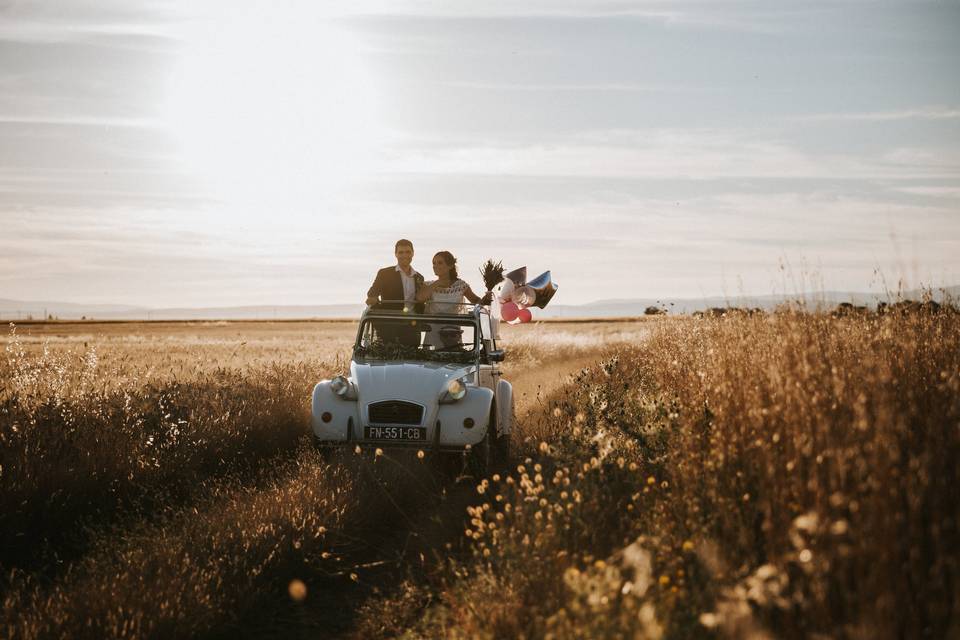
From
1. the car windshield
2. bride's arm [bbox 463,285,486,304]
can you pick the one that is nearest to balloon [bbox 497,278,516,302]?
bride's arm [bbox 463,285,486,304]

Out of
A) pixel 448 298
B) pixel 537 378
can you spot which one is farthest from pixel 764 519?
pixel 537 378

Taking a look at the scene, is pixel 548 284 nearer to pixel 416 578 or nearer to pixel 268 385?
pixel 268 385

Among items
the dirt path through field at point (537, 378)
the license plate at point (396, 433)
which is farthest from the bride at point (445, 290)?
the dirt path through field at point (537, 378)

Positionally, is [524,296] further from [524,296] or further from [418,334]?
[418,334]

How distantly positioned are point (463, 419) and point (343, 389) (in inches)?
59.0

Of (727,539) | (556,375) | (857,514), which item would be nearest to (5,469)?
(727,539)

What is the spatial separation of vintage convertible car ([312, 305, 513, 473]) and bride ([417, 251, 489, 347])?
0.92 metres

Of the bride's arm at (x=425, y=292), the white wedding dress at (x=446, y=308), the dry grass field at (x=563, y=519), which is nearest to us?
the dry grass field at (x=563, y=519)

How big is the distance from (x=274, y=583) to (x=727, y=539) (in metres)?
3.36

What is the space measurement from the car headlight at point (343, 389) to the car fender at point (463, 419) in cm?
107

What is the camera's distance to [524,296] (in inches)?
527

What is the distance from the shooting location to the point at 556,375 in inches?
846

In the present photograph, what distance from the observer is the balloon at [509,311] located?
13555 mm

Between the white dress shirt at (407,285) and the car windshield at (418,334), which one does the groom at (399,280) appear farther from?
the car windshield at (418,334)
